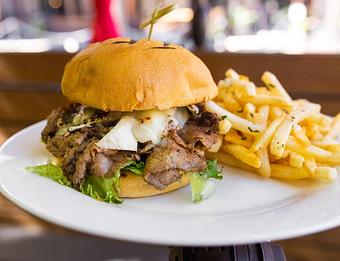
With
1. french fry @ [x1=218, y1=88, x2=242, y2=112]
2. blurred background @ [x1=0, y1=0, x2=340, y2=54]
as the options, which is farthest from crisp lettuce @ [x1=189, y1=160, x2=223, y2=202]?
blurred background @ [x1=0, y1=0, x2=340, y2=54]

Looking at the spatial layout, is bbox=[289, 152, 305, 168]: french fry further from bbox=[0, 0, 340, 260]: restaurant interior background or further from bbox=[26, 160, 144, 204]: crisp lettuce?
bbox=[0, 0, 340, 260]: restaurant interior background

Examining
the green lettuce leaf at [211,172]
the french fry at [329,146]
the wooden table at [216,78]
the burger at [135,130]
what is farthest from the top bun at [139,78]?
the wooden table at [216,78]

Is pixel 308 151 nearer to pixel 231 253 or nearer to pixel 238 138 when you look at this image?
pixel 238 138

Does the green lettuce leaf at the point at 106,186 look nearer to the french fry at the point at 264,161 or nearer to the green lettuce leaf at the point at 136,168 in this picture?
the green lettuce leaf at the point at 136,168

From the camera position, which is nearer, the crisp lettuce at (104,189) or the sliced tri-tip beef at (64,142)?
the crisp lettuce at (104,189)

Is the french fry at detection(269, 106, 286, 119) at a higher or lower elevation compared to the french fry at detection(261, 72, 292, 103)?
lower
